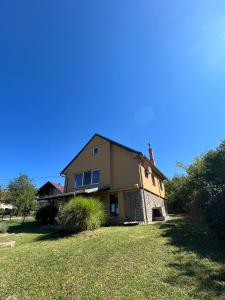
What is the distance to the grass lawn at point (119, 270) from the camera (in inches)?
157

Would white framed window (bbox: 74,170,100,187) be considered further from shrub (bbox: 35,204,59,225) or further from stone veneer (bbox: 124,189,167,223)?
stone veneer (bbox: 124,189,167,223)

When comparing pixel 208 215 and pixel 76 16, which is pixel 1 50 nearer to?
pixel 76 16

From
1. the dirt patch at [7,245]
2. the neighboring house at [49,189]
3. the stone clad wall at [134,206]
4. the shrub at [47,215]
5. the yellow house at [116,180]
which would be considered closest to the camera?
the dirt patch at [7,245]

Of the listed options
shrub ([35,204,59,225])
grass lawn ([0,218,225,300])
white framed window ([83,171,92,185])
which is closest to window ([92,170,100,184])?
white framed window ([83,171,92,185])

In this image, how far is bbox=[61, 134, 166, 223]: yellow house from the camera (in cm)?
1507

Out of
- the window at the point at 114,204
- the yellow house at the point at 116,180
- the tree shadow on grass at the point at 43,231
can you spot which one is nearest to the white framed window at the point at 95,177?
the yellow house at the point at 116,180

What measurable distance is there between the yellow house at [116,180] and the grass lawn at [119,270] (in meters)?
7.18

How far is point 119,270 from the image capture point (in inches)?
200

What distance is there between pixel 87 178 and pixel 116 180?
3.63 meters

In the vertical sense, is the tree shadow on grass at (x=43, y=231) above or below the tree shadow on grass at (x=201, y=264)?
above

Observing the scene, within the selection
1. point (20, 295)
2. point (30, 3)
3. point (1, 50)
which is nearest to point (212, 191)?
point (20, 295)

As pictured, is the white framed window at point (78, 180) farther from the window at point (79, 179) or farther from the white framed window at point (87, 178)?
the white framed window at point (87, 178)

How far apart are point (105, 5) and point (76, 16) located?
1.72 metres

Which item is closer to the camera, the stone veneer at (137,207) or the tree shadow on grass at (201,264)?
the tree shadow on grass at (201,264)
